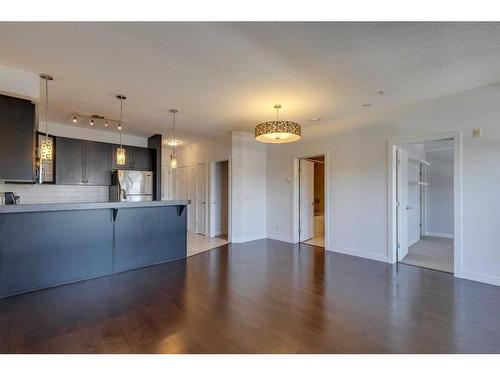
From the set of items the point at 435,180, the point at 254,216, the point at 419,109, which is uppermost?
the point at 419,109

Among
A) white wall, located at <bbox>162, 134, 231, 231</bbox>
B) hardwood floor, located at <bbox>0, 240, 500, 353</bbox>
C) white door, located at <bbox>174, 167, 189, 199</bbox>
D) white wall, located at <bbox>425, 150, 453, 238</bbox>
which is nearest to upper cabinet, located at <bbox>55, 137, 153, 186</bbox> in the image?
white wall, located at <bbox>162, 134, 231, 231</bbox>

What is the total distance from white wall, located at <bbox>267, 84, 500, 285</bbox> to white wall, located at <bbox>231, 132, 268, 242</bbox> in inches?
8.5

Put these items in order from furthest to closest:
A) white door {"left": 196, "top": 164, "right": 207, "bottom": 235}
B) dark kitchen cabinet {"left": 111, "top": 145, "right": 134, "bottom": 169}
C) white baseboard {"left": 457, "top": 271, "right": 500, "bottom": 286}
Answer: white door {"left": 196, "top": 164, "right": 207, "bottom": 235}, dark kitchen cabinet {"left": 111, "top": 145, "right": 134, "bottom": 169}, white baseboard {"left": 457, "top": 271, "right": 500, "bottom": 286}

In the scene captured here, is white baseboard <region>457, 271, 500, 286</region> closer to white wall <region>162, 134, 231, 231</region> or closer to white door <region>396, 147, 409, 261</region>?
white door <region>396, 147, 409, 261</region>

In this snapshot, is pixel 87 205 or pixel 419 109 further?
pixel 419 109

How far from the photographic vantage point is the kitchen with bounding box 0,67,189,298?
9.33 feet

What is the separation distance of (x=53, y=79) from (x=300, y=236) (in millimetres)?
5150

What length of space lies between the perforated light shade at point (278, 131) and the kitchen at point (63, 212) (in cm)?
198

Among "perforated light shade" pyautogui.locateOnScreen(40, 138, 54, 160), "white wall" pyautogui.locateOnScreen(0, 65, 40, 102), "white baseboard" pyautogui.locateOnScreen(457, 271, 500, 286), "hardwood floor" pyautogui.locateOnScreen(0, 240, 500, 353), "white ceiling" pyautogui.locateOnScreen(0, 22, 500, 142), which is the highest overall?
"white ceiling" pyautogui.locateOnScreen(0, 22, 500, 142)

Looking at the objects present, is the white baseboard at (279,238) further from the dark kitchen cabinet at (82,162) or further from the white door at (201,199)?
the dark kitchen cabinet at (82,162)

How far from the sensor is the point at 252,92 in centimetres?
341
